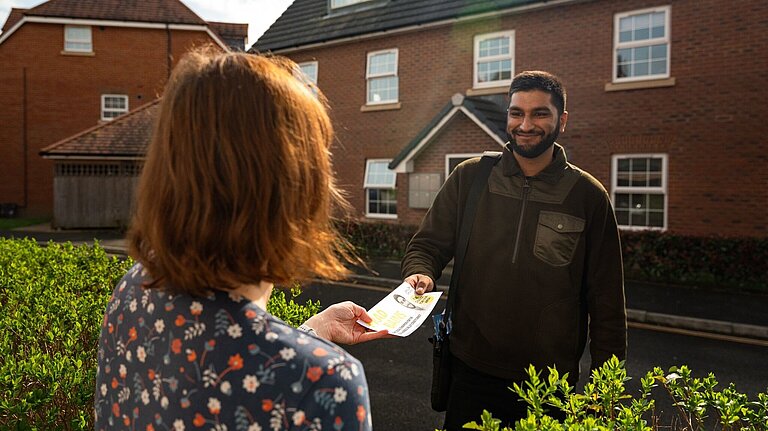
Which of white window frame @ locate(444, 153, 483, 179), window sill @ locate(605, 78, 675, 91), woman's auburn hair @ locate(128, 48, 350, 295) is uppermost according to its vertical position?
window sill @ locate(605, 78, 675, 91)

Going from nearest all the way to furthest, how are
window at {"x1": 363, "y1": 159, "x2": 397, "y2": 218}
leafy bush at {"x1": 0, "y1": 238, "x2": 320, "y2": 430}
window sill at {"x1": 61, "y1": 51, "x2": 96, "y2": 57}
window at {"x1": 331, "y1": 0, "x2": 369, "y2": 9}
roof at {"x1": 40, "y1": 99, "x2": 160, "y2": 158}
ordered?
1. leafy bush at {"x1": 0, "y1": 238, "x2": 320, "y2": 430}
2. window at {"x1": 363, "y1": 159, "x2": 397, "y2": 218}
3. window at {"x1": 331, "y1": 0, "x2": 369, "y2": 9}
4. roof at {"x1": 40, "y1": 99, "x2": 160, "y2": 158}
5. window sill at {"x1": 61, "y1": 51, "x2": 96, "y2": 57}

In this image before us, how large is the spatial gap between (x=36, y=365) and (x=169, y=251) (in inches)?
63.3

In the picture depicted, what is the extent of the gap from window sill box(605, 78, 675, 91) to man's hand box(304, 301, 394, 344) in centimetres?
1321

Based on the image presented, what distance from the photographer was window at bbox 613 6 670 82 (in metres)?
13.4

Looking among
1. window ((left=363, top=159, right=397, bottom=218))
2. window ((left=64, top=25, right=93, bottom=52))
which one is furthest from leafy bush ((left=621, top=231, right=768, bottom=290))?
window ((left=64, top=25, right=93, bottom=52))

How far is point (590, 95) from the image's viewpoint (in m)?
14.3

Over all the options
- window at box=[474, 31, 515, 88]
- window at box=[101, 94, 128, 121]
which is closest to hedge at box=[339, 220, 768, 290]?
window at box=[474, 31, 515, 88]

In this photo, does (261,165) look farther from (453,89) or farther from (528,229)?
(453,89)

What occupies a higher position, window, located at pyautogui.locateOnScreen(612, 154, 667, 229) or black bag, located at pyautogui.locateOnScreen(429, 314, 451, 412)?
window, located at pyautogui.locateOnScreen(612, 154, 667, 229)

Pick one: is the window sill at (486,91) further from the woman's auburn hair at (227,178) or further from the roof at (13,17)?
the roof at (13,17)

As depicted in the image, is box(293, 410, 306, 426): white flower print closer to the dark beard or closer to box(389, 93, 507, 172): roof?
the dark beard

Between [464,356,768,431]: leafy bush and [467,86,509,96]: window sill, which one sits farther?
[467,86,509,96]: window sill

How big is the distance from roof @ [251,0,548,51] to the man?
12866 mm

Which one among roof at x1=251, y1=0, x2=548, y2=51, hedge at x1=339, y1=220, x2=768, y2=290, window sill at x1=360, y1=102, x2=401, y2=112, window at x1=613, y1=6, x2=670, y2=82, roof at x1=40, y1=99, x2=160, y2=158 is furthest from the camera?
roof at x1=40, y1=99, x2=160, y2=158
